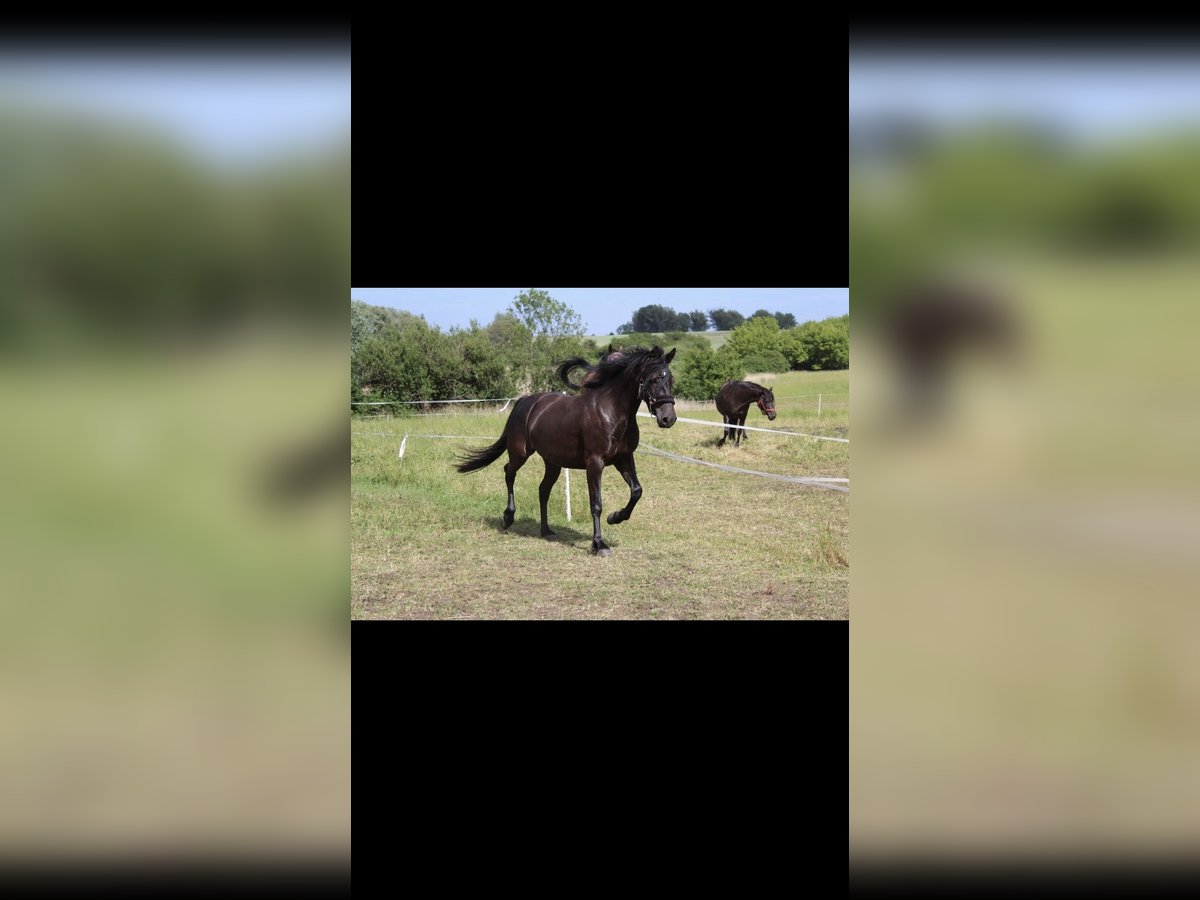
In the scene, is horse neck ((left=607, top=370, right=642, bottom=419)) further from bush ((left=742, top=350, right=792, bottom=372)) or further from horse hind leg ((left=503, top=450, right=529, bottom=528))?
bush ((left=742, top=350, right=792, bottom=372))

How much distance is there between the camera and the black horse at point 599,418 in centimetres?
812

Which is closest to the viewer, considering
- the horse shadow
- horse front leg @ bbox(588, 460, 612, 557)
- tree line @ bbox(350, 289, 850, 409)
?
horse front leg @ bbox(588, 460, 612, 557)

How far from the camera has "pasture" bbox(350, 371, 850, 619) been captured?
312 inches

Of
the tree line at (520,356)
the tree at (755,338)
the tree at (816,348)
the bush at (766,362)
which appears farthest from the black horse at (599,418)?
the tree at (816,348)

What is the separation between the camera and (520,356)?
19.7 m

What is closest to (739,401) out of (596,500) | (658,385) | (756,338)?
(756,338)

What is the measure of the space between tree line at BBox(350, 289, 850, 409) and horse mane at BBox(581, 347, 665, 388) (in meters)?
10.5

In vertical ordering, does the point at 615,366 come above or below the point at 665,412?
above

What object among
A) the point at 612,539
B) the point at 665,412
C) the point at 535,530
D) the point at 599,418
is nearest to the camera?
the point at 665,412

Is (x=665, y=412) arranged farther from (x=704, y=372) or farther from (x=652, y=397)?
(x=704, y=372)

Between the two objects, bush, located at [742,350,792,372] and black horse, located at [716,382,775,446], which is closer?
black horse, located at [716,382,775,446]

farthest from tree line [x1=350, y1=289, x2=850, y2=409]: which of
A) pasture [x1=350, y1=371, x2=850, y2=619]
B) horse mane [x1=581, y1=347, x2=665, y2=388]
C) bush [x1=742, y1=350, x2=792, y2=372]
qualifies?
horse mane [x1=581, y1=347, x2=665, y2=388]

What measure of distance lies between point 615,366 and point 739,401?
7090mm
